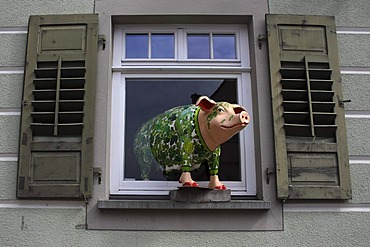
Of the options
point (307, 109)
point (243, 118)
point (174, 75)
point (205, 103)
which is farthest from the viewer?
point (174, 75)

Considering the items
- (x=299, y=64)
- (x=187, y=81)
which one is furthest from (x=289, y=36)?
(x=187, y=81)

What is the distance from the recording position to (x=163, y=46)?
4.98 metres

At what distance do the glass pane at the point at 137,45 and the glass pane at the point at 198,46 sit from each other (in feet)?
1.42

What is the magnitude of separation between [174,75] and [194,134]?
87cm

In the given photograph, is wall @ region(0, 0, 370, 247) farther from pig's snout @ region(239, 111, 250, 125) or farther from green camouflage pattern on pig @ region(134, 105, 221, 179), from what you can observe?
pig's snout @ region(239, 111, 250, 125)

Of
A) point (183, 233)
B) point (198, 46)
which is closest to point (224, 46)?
point (198, 46)

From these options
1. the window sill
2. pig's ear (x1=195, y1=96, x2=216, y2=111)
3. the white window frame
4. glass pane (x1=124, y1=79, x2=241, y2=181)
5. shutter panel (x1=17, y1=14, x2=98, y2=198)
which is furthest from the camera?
glass pane (x1=124, y1=79, x2=241, y2=181)

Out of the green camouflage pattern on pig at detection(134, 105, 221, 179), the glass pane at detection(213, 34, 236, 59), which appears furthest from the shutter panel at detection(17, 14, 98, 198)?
the glass pane at detection(213, 34, 236, 59)

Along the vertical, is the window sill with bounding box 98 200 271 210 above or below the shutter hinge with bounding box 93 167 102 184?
below

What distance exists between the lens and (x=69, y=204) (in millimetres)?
4355

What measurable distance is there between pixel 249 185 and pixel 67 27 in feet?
7.50

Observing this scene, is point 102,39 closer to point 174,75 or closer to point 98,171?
point 174,75

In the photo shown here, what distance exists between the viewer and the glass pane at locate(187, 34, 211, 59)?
16.2 ft

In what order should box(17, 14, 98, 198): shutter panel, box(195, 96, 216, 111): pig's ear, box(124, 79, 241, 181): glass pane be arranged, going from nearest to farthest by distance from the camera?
box(195, 96, 216, 111): pig's ear → box(17, 14, 98, 198): shutter panel → box(124, 79, 241, 181): glass pane
